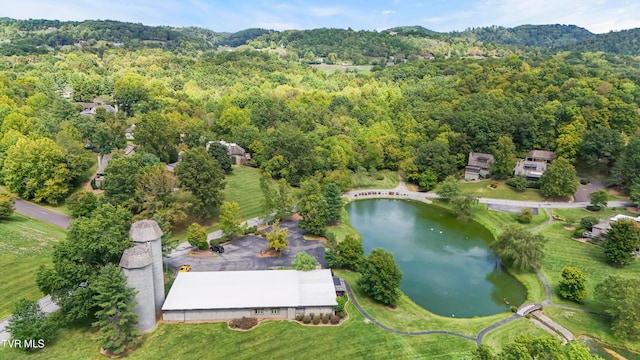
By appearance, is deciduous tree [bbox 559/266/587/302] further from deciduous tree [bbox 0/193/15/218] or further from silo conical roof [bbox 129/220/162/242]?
deciduous tree [bbox 0/193/15/218]

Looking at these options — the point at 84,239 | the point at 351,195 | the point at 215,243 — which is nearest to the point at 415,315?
the point at 215,243

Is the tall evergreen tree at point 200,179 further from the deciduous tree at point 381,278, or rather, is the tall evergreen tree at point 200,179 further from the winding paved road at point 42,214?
the deciduous tree at point 381,278

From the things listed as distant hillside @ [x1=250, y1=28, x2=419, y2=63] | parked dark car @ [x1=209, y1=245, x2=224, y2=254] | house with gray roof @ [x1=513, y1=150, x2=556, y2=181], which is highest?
distant hillside @ [x1=250, y1=28, x2=419, y2=63]

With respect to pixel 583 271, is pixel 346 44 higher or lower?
higher

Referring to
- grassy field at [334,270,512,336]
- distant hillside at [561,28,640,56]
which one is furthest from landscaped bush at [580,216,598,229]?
distant hillside at [561,28,640,56]

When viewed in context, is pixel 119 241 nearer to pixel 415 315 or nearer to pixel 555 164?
pixel 415 315

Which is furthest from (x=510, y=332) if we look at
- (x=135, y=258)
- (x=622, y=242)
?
(x=135, y=258)

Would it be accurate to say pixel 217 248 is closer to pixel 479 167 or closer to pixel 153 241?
pixel 153 241

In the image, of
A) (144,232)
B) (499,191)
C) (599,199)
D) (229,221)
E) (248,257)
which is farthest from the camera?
(499,191)
